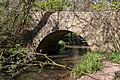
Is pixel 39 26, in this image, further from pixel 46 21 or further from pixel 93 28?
pixel 93 28

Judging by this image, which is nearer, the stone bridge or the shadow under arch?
the stone bridge

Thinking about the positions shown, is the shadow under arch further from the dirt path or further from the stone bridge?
the dirt path

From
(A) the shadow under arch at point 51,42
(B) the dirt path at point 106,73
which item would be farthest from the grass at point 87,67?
(A) the shadow under arch at point 51,42

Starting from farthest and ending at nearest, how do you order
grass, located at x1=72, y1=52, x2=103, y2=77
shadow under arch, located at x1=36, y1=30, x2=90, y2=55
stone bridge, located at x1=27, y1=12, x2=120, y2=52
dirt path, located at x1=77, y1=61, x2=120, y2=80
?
1. shadow under arch, located at x1=36, y1=30, x2=90, y2=55
2. stone bridge, located at x1=27, y1=12, x2=120, y2=52
3. grass, located at x1=72, y1=52, x2=103, y2=77
4. dirt path, located at x1=77, y1=61, x2=120, y2=80

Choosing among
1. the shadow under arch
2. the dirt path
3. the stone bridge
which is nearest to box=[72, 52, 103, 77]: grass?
the dirt path

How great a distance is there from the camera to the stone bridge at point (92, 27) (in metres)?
16.1

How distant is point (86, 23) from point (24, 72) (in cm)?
529

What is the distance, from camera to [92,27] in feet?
54.5

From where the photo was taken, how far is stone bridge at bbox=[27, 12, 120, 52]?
16.1 meters

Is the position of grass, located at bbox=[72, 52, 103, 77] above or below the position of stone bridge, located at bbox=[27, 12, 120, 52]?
below

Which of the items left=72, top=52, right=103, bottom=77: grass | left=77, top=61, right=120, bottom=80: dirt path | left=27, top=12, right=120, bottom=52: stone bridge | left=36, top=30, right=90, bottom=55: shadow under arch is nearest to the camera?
left=77, top=61, right=120, bottom=80: dirt path

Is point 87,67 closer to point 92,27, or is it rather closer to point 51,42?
point 92,27

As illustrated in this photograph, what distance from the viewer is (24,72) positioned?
1344cm

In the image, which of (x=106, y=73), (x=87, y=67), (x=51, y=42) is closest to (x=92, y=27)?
(x=51, y=42)
